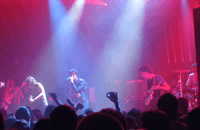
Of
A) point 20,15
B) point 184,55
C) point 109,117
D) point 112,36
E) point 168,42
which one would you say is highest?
point 20,15

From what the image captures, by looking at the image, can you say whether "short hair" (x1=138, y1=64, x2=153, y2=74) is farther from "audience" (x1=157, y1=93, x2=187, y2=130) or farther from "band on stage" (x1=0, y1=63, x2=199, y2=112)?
"audience" (x1=157, y1=93, x2=187, y2=130)

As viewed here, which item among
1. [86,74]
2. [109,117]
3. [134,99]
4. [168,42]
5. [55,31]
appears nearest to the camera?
[109,117]

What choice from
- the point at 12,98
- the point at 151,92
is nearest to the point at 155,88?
the point at 151,92

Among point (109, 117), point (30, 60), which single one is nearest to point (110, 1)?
point (30, 60)

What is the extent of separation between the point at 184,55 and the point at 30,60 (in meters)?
9.66

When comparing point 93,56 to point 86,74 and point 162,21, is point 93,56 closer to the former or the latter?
point 86,74

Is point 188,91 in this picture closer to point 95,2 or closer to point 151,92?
point 151,92

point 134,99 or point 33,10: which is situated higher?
point 33,10

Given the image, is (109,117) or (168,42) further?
(168,42)

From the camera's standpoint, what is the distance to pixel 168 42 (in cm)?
1287

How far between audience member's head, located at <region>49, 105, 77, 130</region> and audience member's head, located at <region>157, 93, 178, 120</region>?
59.6 inches

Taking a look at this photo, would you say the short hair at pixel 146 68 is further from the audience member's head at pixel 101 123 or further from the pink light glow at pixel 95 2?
the audience member's head at pixel 101 123

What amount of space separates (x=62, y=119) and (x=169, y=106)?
168 cm

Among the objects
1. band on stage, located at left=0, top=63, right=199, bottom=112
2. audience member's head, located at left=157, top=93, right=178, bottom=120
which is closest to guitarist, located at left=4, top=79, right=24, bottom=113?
band on stage, located at left=0, top=63, right=199, bottom=112
